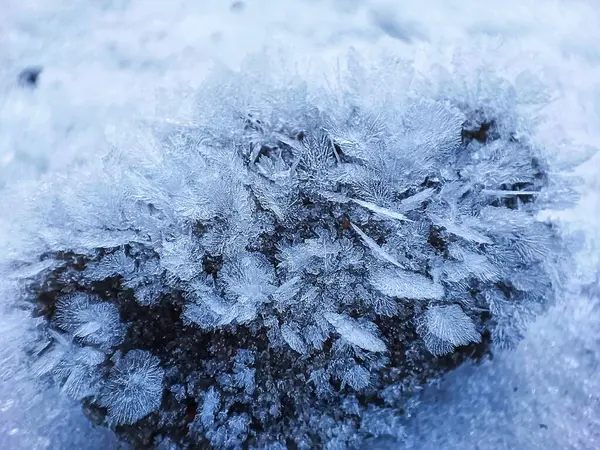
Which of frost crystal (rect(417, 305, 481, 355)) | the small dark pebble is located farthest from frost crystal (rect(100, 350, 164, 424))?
the small dark pebble

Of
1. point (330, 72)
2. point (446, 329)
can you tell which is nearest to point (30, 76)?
point (330, 72)

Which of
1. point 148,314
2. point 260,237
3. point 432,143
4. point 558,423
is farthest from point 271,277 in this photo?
point 558,423

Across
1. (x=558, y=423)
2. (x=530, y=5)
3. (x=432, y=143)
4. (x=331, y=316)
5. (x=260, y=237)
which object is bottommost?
(x=558, y=423)

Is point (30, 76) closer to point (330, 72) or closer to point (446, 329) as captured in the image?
point (330, 72)

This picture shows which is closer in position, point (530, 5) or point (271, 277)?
point (271, 277)

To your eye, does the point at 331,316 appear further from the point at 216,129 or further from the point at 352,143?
the point at 216,129

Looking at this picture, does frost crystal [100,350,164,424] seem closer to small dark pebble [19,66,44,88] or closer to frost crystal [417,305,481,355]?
frost crystal [417,305,481,355]
